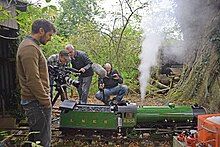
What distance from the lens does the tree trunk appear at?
7676mm

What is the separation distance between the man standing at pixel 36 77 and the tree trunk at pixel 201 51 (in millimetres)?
4180

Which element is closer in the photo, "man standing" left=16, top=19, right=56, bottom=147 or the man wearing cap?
"man standing" left=16, top=19, right=56, bottom=147

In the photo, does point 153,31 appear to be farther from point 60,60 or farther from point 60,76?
point 60,76

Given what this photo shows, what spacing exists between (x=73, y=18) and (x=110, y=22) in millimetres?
3329

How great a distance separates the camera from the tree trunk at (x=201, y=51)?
768cm

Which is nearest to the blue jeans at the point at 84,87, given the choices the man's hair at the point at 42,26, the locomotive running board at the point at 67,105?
the locomotive running board at the point at 67,105

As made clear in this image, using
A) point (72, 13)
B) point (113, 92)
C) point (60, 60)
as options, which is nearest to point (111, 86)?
point (113, 92)

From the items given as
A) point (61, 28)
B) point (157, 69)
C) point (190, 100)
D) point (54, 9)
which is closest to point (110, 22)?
point (157, 69)

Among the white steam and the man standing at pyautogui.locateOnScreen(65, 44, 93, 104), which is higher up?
the white steam

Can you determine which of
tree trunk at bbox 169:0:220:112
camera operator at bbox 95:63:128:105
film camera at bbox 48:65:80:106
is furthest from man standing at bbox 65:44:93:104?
tree trunk at bbox 169:0:220:112

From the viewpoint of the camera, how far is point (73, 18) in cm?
1468

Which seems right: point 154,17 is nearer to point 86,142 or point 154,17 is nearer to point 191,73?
point 191,73

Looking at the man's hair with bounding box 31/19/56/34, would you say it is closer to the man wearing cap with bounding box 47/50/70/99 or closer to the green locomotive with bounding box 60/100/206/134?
the green locomotive with bounding box 60/100/206/134

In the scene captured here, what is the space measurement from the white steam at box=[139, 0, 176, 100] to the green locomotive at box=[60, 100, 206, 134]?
4770 mm
